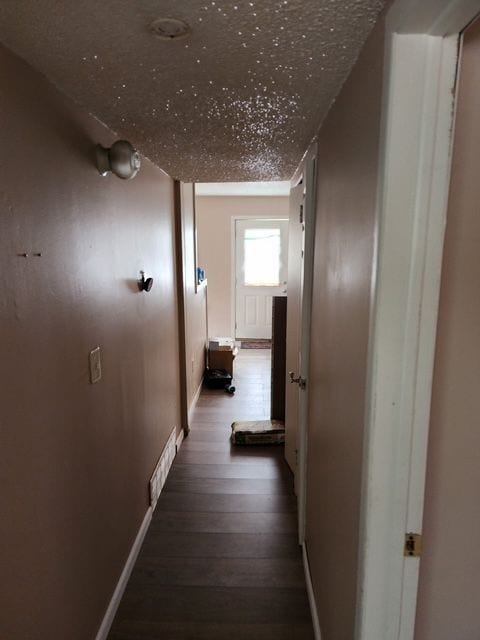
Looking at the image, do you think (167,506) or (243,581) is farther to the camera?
(167,506)

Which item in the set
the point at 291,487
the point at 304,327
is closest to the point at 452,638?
the point at 304,327

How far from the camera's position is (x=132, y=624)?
5.53ft

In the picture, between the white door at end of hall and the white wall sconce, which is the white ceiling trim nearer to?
the white door at end of hall

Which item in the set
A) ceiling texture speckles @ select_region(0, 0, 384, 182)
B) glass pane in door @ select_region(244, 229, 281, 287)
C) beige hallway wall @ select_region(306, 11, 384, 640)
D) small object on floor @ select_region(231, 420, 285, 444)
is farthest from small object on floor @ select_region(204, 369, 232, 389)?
ceiling texture speckles @ select_region(0, 0, 384, 182)

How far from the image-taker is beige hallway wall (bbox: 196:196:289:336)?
6148 mm

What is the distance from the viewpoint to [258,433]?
3215mm

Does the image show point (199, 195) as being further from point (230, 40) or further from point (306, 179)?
point (230, 40)

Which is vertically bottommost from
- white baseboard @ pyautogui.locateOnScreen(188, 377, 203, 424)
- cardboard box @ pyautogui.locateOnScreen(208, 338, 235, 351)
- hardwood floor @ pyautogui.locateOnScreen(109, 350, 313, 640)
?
hardwood floor @ pyautogui.locateOnScreen(109, 350, 313, 640)

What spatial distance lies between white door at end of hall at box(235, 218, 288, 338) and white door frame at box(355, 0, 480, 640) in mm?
5361

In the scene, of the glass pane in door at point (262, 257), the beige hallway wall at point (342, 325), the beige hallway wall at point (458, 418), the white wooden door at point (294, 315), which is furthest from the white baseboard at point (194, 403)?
the beige hallway wall at point (458, 418)

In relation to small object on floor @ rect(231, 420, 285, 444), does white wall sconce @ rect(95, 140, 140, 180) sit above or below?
above

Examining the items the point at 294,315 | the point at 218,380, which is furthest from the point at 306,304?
the point at 218,380

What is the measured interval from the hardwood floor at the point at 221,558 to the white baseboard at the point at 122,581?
35 mm

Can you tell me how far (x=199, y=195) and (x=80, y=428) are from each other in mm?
5186
